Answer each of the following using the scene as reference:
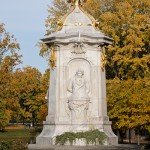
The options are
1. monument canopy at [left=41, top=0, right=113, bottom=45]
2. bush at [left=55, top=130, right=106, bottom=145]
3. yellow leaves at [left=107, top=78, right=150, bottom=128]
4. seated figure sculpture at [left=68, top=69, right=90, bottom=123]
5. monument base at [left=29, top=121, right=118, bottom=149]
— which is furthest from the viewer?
yellow leaves at [left=107, top=78, right=150, bottom=128]

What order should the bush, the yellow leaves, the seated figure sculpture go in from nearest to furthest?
the bush → the seated figure sculpture → the yellow leaves

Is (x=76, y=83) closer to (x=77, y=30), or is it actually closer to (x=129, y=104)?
(x=77, y=30)

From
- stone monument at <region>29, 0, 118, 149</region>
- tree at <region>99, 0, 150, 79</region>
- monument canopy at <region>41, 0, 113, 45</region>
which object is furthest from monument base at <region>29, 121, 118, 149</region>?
tree at <region>99, 0, 150, 79</region>

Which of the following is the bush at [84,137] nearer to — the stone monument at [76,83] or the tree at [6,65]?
the stone monument at [76,83]

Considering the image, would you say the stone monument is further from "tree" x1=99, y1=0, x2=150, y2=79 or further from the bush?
"tree" x1=99, y1=0, x2=150, y2=79

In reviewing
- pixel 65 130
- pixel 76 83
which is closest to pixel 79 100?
pixel 76 83

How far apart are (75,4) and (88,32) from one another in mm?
1600

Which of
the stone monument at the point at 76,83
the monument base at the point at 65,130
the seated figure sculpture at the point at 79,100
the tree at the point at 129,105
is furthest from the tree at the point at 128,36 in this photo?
the monument base at the point at 65,130

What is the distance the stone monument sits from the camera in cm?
1606

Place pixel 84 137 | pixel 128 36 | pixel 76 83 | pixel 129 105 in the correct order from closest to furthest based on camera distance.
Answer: pixel 84 137 < pixel 76 83 < pixel 129 105 < pixel 128 36

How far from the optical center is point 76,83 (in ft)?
53.0

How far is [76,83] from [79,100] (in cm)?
60

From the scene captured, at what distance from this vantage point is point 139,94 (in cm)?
2550

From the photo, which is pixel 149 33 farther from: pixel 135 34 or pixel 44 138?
pixel 44 138
